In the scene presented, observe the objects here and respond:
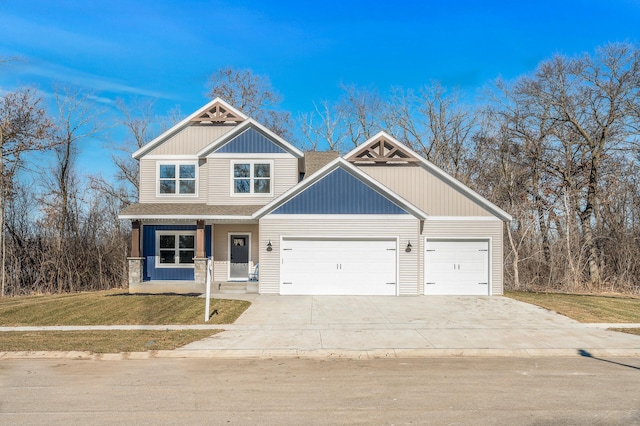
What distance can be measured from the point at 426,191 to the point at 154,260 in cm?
1193

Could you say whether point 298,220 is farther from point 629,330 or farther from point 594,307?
point 629,330

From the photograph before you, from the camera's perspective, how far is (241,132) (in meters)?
21.1

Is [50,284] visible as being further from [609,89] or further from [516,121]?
[609,89]

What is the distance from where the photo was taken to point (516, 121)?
30078 mm

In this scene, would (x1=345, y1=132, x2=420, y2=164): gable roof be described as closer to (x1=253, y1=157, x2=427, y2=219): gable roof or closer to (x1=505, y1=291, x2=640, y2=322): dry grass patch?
(x1=253, y1=157, x2=427, y2=219): gable roof

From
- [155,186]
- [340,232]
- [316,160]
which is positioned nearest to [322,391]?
[340,232]

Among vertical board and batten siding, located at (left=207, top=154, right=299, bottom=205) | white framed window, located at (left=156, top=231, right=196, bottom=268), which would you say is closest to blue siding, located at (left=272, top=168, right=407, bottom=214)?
vertical board and batten siding, located at (left=207, top=154, right=299, bottom=205)

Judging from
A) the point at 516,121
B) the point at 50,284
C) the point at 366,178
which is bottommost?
the point at 50,284

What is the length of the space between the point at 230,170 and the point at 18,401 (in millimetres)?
15200

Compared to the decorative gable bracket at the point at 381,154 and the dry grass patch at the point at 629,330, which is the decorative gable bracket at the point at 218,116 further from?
the dry grass patch at the point at 629,330

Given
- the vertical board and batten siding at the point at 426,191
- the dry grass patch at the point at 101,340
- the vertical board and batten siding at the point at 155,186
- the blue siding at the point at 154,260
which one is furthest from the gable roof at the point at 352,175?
the dry grass patch at the point at 101,340

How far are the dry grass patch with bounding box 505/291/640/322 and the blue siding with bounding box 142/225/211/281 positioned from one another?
12.7 meters

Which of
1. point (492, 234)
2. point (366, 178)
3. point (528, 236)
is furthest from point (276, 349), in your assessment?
point (528, 236)

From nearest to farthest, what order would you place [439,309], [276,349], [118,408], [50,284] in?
1. [118,408]
2. [276,349]
3. [439,309]
4. [50,284]
